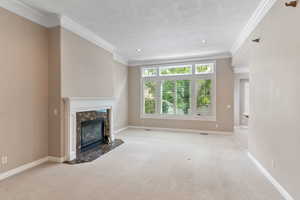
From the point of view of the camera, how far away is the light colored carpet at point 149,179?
2340 millimetres

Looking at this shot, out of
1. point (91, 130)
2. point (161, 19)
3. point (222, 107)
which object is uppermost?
point (161, 19)

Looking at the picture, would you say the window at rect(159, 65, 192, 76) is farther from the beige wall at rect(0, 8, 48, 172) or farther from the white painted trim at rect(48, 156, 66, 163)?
the white painted trim at rect(48, 156, 66, 163)

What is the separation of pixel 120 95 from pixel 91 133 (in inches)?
105

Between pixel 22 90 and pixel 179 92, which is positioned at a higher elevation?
pixel 179 92

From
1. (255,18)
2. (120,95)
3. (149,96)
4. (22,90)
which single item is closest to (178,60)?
(149,96)

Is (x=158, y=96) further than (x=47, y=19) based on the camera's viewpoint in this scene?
Yes

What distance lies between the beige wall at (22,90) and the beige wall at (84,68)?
0.42 m

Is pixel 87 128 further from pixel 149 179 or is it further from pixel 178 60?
pixel 178 60

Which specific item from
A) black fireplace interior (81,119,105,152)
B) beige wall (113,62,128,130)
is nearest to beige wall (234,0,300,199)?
black fireplace interior (81,119,105,152)

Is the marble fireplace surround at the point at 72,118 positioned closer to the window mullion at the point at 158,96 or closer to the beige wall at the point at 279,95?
the window mullion at the point at 158,96

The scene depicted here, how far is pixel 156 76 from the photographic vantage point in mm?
7340

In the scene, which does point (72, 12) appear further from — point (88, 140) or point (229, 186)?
point (229, 186)

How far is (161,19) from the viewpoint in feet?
11.7

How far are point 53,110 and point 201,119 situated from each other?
5.38 meters
